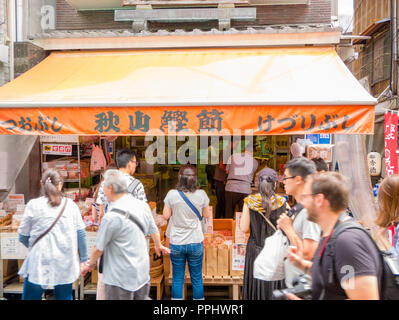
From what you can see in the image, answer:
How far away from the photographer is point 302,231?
3.30 m

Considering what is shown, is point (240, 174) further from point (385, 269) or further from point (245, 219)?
point (385, 269)

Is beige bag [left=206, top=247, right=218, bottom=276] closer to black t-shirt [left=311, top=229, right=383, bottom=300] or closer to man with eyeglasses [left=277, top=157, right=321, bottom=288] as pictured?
man with eyeglasses [left=277, top=157, right=321, bottom=288]

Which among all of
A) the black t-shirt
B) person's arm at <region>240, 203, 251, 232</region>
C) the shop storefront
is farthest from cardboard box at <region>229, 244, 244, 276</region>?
the black t-shirt

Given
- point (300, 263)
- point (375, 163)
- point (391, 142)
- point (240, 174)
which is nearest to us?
point (300, 263)

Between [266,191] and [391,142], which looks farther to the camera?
[391,142]

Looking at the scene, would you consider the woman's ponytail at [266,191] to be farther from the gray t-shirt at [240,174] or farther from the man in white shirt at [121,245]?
the gray t-shirt at [240,174]

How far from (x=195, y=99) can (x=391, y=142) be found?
3.60m

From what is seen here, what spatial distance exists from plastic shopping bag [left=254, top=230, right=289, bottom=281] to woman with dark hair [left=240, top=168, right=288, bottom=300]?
0.65 meters

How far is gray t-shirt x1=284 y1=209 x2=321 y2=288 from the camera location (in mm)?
3133

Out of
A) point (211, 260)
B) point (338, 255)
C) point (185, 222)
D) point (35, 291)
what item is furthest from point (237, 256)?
point (338, 255)

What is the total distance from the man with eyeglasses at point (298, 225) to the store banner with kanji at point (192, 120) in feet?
4.48

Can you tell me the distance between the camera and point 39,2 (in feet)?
23.1
